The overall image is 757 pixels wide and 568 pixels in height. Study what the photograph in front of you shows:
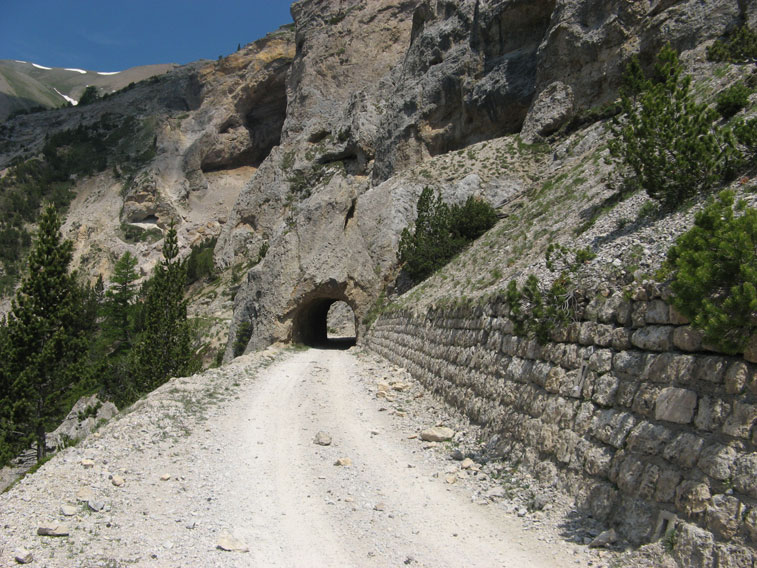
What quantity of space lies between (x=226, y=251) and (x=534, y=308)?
50909mm

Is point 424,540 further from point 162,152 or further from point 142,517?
point 162,152

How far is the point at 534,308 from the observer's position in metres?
7.90

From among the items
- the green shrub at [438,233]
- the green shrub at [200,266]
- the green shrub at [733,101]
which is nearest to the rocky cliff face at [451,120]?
the green shrub at [438,233]

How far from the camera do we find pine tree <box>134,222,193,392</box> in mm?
23312

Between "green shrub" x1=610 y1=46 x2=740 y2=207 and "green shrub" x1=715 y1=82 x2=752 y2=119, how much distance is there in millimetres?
1708

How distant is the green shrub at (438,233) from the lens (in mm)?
24172

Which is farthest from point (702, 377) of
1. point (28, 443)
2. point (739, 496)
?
point (28, 443)

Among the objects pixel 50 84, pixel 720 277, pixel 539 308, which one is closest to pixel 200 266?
pixel 539 308

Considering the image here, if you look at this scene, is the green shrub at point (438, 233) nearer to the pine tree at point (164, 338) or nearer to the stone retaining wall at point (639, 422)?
the pine tree at point (164, 338)

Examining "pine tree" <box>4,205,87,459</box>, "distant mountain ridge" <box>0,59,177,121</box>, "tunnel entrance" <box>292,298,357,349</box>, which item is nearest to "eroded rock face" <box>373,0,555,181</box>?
"tunnel entrance" <box>292,298,357,349</box>

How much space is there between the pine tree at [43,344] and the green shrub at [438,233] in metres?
16.5

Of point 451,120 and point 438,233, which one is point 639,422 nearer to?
point 438,233

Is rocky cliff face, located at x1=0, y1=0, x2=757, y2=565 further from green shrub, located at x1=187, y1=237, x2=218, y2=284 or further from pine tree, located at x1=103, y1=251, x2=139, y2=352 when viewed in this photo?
pine tree, located at x1=103, y1=251, x2=139, y2=352

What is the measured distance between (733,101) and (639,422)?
25.5 ft
